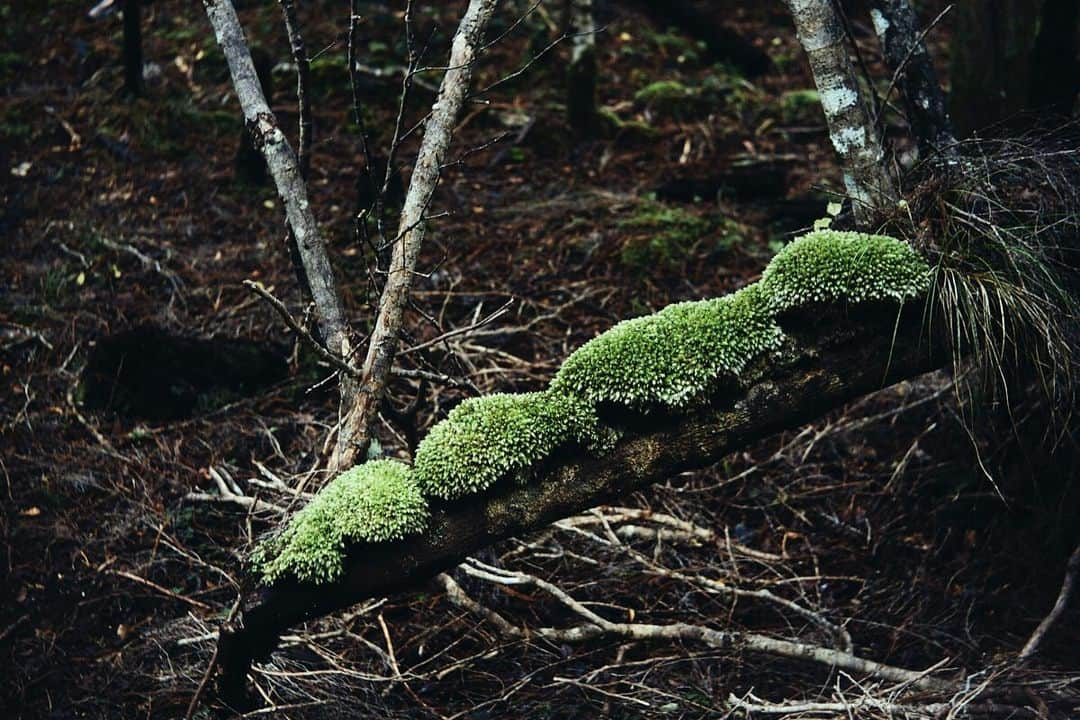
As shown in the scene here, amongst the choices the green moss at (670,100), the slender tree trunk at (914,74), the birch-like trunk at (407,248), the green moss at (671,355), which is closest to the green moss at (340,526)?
the birch-like trunk at (407,248)

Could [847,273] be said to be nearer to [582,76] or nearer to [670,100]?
[582,76]

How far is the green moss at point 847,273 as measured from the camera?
11.5ft

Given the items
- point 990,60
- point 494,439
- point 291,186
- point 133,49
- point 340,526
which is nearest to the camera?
point 340,526

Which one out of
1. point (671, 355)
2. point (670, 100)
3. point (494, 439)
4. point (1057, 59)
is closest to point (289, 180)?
point (494, 439)

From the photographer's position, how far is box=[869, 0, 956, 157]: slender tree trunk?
436cm

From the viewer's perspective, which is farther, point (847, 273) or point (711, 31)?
point (711, 31)

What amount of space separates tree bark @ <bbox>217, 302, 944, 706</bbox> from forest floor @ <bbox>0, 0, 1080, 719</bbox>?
63 centimetres

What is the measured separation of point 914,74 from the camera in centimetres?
443

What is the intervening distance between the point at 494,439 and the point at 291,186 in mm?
1755

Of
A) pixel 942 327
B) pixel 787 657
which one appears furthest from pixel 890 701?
pixel 942 327

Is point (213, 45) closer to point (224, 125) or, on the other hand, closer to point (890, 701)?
point (224, 125)

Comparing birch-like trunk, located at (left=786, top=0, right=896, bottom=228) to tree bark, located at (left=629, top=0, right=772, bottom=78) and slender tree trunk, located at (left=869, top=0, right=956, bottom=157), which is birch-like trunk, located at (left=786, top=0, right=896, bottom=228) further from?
tree bark, located at (left=629, top=0, right=772, bottom=78)

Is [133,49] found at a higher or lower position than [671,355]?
higher

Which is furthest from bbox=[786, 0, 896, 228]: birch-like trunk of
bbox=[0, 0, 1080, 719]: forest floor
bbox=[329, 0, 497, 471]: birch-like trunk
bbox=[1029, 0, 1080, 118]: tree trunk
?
bbox=[1029, 0, 1080, 118]: tree trunk
